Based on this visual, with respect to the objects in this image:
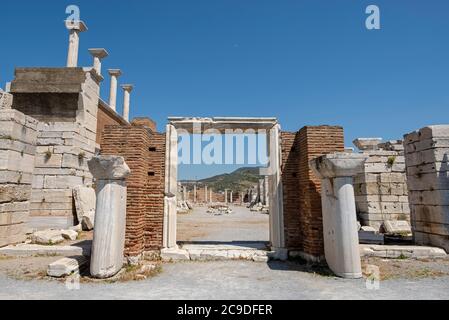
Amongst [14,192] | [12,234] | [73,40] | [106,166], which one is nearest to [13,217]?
[12,234]

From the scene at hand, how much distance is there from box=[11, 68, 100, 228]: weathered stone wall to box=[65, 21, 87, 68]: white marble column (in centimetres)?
190

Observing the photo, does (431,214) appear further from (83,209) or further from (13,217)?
(13,217)

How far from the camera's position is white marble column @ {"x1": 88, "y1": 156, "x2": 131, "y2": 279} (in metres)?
4.47

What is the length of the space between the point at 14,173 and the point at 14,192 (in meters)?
0.50

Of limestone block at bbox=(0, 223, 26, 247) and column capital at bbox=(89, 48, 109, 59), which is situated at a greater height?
column capital at bbox=(89, 48, 109, 59)

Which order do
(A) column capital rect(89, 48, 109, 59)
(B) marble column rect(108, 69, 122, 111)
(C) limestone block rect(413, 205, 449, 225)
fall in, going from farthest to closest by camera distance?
(B) marble column rect(108, 69, 122, 111)
(A) column capital rect(89, 48, 109, 59)
(C) limestone block rect(413, 205, 449, 225)

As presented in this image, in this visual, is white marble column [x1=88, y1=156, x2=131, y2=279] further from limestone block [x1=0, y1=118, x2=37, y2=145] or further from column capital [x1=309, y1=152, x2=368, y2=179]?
limestone block [x1=0, y1=118, x2=37, y2=145]

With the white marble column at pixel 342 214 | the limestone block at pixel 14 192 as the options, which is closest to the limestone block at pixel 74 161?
the limestone block at pixel 14 192

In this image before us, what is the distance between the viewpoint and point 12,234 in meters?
6.79

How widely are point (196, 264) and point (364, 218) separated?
7289 mm

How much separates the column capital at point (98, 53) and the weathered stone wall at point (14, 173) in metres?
7.12

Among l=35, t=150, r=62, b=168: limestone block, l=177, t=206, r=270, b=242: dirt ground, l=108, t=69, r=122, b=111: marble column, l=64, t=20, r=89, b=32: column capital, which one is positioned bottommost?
l=177, t=206, r=270, b=242: dirt ground

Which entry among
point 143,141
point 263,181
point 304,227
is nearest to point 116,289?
point 143,141

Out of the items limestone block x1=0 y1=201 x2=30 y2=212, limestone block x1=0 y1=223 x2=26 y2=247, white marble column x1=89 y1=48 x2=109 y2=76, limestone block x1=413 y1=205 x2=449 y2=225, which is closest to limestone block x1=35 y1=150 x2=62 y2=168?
limestone block x1=0 y1=201 x2=30 y2=212
